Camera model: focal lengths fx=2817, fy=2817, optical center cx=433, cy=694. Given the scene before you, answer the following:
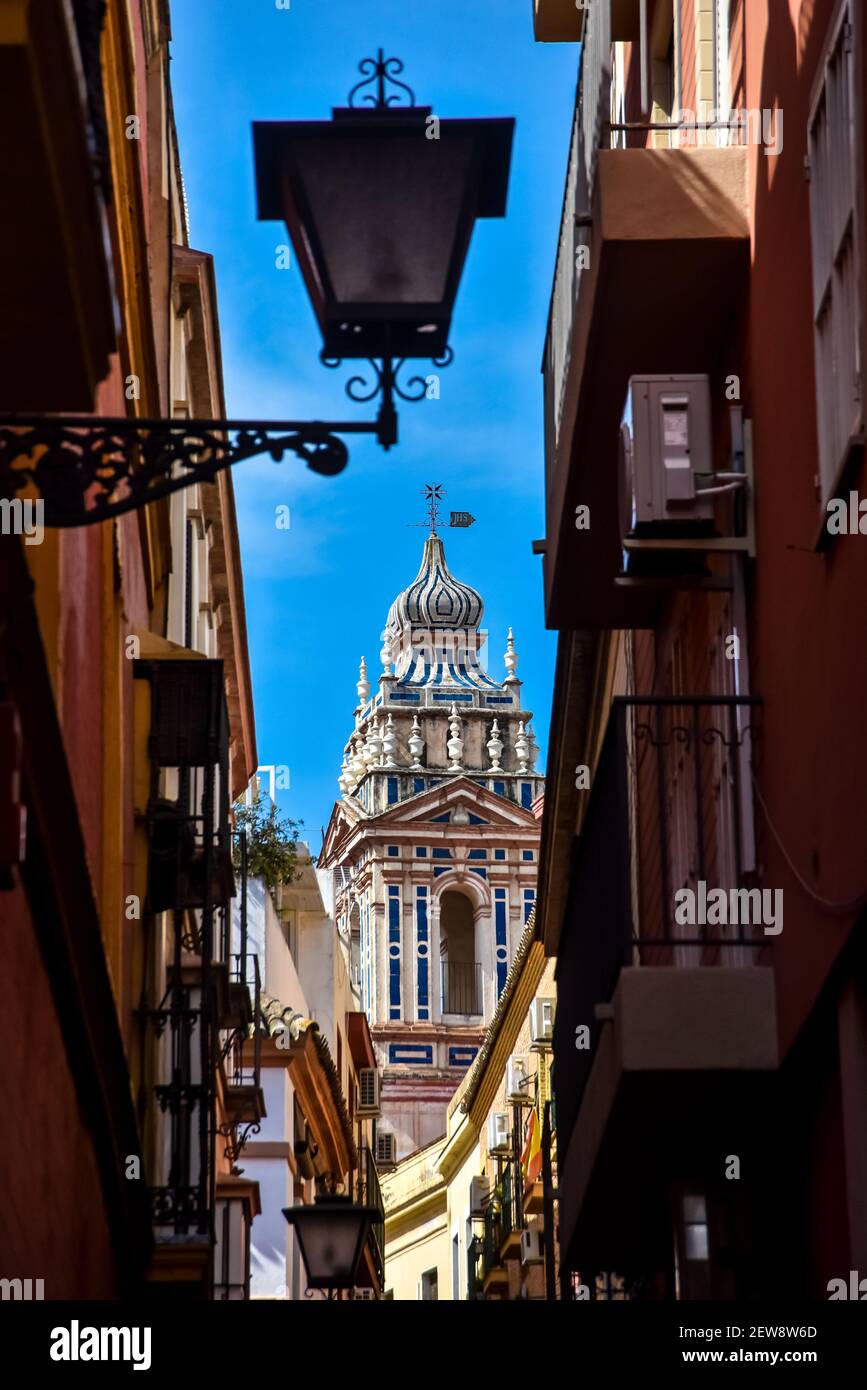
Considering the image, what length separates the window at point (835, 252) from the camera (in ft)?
25.6

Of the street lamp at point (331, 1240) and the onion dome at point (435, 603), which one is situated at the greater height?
the onion dome at point (435, 603)

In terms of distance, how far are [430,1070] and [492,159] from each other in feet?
265

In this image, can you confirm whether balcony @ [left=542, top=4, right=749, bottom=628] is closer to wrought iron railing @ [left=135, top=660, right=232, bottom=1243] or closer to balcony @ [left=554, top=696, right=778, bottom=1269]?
balcony @ [left=554, top=696, right=778, bottom=1269]

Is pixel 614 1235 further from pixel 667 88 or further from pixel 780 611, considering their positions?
pixel 667 88

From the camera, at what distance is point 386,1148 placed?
81.4 metres

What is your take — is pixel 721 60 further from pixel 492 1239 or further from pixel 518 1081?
pixel 492 1239

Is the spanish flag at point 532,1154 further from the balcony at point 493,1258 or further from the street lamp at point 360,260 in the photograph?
the street lamp at point 360,260

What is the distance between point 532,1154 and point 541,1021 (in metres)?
1.75

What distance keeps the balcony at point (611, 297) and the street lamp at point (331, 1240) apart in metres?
4.16

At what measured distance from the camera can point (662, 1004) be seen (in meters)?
9.01

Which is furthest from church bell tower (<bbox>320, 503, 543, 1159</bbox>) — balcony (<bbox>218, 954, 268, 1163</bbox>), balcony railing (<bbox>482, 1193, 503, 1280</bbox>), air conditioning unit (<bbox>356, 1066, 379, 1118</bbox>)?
balcony (<bbox>218, 954, 268, 1163</bbox>)

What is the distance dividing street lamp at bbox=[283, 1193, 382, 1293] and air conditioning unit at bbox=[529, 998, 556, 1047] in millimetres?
16048

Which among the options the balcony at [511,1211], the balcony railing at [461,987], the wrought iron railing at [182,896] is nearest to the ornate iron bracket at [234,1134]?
the wrought iron railing at [182,896]

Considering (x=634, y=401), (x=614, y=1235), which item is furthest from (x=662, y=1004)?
(x=614, y=1235)
